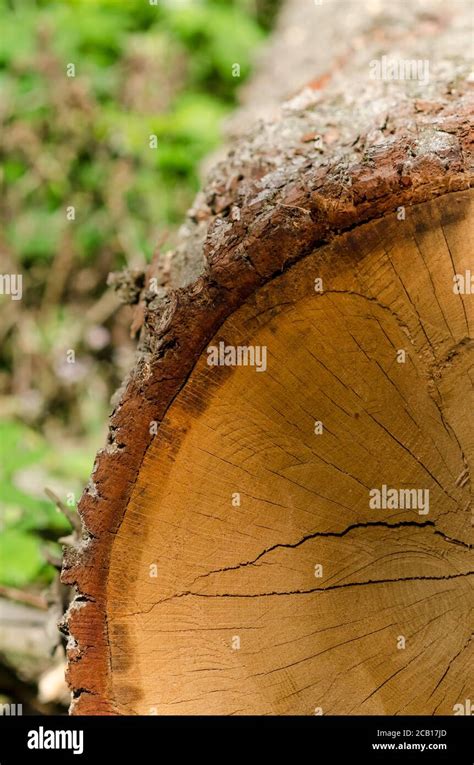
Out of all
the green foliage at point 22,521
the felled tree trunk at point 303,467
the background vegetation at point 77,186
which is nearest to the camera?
the felled tree trunk at point 303,467

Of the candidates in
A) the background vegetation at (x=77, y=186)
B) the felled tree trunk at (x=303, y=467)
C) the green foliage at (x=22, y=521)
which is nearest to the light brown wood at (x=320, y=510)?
the felled tree trunk at (x=303, y=467)

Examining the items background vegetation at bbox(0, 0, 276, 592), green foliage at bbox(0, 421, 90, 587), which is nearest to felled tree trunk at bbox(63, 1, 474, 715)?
green foliage at bbox(0, 421, 90, 587)

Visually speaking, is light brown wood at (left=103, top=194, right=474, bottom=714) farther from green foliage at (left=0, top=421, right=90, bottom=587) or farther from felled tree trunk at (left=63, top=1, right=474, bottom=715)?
green foliage at (left=0, top=421, right=90, bottom=587)

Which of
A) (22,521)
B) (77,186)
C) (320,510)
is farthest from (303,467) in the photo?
(77,186)

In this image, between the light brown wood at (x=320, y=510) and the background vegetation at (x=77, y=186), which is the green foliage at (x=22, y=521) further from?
the light brown wood at (x=320, y=510)

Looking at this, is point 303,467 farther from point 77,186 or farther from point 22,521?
point 77,186

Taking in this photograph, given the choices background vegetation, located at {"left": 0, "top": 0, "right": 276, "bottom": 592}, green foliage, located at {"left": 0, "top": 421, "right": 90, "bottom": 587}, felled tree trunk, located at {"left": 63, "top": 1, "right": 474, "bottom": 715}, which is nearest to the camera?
felled tree trunk, located at {"left": 63, "top": 1, "right": 474, "bottom": 715}

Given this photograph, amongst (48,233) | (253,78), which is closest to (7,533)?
(48,233)
